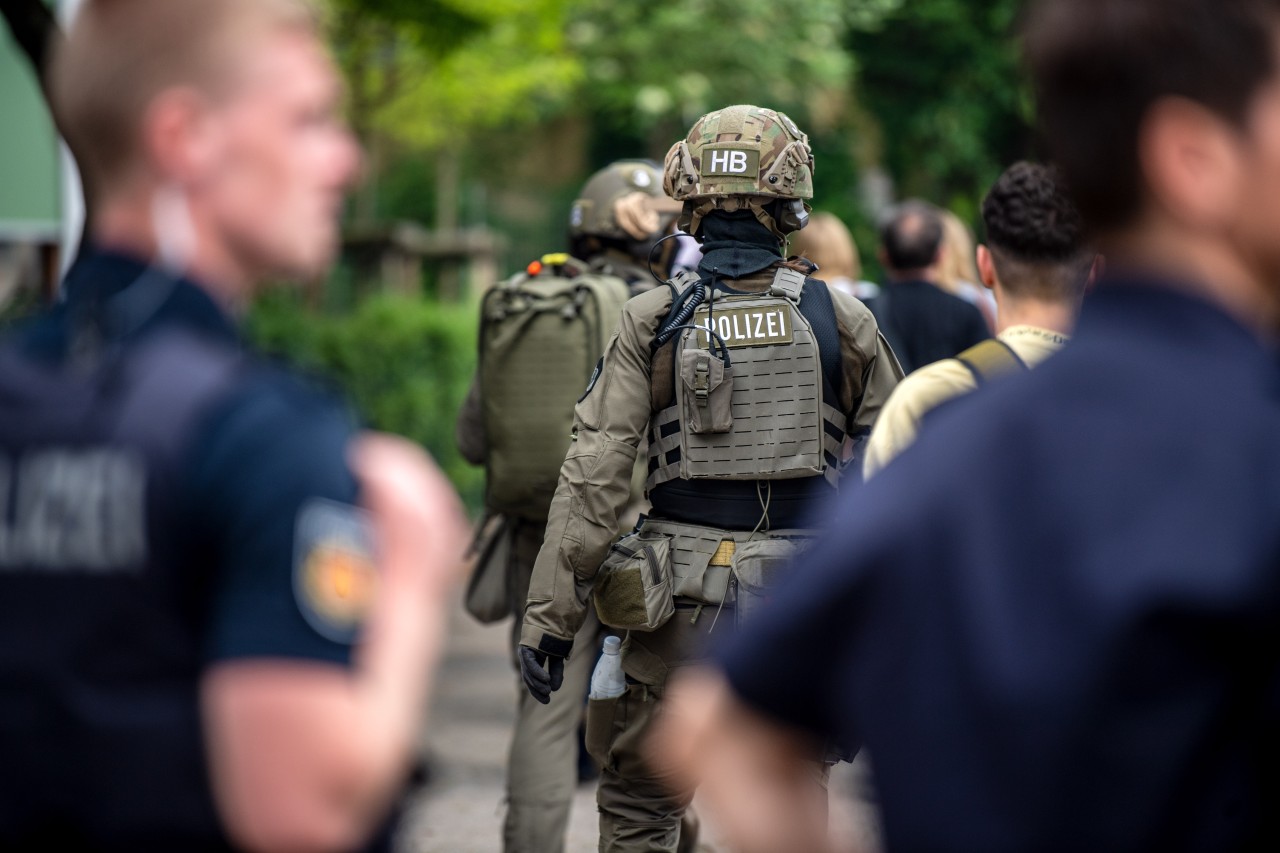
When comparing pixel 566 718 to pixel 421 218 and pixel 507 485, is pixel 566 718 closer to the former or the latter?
pixel 507 485

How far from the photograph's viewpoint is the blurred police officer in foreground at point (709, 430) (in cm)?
445

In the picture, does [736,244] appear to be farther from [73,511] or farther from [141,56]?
[73,511]

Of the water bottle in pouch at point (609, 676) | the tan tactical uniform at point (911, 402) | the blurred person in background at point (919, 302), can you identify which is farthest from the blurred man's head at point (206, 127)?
the blurred person in background at point (919, 302)

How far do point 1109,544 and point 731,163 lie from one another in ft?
10.7

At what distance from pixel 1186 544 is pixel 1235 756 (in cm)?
22

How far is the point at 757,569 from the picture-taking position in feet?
14.3

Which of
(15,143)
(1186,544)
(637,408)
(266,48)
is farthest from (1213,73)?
(15,143)

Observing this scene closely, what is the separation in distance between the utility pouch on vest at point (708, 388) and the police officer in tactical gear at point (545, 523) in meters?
1.33

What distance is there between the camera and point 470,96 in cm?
1697

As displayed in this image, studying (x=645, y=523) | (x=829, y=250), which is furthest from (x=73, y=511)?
(x=829, y=250)

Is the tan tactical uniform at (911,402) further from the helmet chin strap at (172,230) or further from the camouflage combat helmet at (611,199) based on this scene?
the camouflage combat helmet at (611,199)

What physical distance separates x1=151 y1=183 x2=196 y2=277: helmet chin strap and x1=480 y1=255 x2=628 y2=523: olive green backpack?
407cm

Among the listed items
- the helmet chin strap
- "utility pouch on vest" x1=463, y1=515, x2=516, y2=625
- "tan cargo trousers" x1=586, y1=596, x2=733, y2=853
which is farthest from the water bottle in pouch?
the helmet chin strap

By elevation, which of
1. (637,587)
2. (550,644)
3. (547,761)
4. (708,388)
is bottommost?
(547,761)
